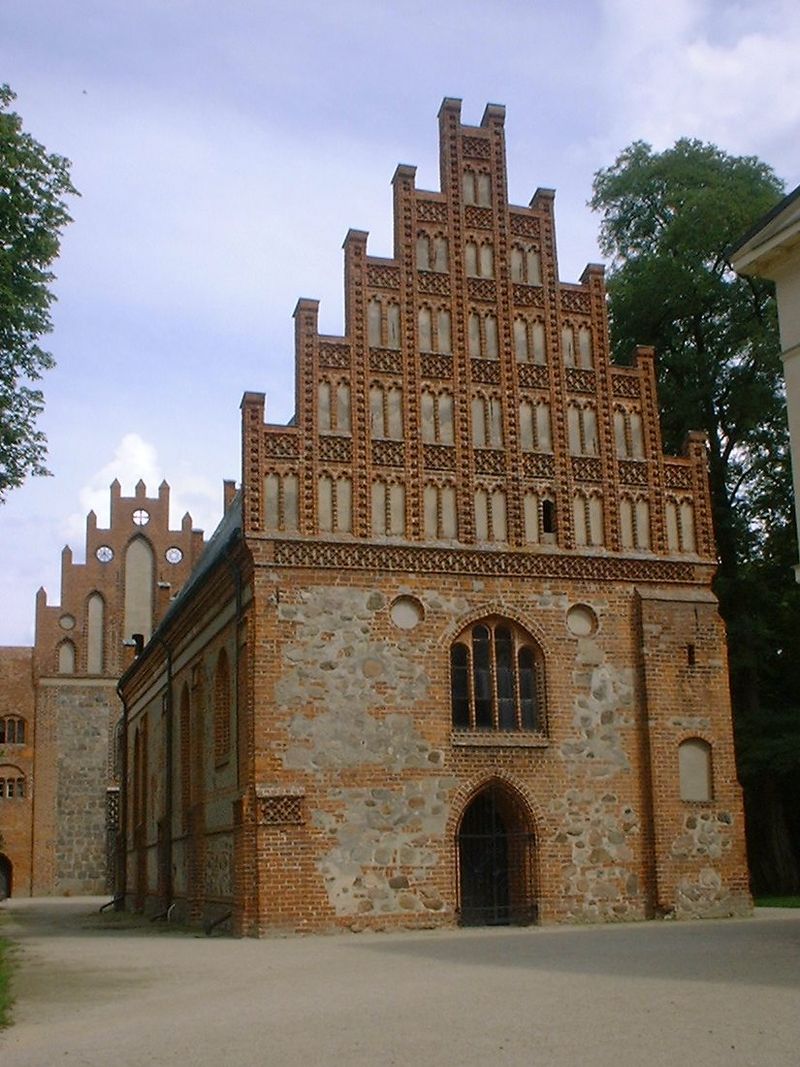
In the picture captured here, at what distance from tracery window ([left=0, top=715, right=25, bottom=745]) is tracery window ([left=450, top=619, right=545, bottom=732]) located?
31.2m

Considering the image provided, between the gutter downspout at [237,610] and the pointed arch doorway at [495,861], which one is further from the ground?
the gutter downspout at [237,610]

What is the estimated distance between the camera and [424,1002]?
1195cm

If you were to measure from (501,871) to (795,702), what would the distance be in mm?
16087

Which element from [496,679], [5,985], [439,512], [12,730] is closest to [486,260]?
[439,512]

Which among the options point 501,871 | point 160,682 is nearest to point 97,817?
point 160,682

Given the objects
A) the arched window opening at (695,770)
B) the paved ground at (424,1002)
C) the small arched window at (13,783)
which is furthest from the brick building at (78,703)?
the paved ground at (424,1002)

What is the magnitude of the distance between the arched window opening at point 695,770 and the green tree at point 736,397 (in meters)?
8.54

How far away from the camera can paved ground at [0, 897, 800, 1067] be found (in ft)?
30.6

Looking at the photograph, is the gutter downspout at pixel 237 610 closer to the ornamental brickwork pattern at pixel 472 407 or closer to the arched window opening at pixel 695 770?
the ornamental brickwork pattern at pixel 472 407

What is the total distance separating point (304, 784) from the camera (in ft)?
72.6

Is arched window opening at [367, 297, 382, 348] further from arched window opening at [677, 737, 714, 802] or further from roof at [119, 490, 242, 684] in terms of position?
arched window opening at [677, 737, 714, 802]

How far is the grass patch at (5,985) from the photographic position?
11504 millimetres

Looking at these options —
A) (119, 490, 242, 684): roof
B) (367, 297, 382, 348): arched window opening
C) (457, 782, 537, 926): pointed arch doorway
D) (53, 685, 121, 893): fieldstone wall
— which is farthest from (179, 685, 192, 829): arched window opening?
(53, 685, 121, 893): fieldstone wall

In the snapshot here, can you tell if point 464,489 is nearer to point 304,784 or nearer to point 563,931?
point 304,784
